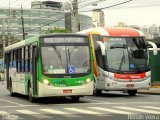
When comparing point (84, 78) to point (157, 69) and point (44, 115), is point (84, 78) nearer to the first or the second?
point (44, 115)

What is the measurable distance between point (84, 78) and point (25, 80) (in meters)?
3.93

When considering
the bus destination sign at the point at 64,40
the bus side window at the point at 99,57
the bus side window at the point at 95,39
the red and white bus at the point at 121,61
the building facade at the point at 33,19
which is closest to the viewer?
the bus destination sign at the point at 64,40

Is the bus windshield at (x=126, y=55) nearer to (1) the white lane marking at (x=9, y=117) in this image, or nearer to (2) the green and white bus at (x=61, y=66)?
(2) the green and white bus at (x=61, y=66)

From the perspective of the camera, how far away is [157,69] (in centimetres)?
3447

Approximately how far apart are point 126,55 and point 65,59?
18.2 ft

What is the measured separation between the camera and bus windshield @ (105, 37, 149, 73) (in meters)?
25.9

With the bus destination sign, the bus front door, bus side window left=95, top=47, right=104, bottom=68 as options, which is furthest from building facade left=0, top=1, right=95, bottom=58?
the bus destination sign

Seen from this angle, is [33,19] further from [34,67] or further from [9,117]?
A: [9,117]

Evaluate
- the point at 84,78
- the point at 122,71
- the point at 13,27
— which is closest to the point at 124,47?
the point at 122,71

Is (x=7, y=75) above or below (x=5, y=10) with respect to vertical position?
below

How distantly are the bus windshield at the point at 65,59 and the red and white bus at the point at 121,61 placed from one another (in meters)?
3.75

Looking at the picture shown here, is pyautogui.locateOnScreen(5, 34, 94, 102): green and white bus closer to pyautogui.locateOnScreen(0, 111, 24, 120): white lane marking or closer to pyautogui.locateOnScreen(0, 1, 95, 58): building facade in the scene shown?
pyautogui.locateOnScreen(0, 111, 24, 120): white lane marking

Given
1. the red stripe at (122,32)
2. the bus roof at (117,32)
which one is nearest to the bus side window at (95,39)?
the bus roof at (117,32)

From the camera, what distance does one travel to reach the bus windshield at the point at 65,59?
21.1 m
